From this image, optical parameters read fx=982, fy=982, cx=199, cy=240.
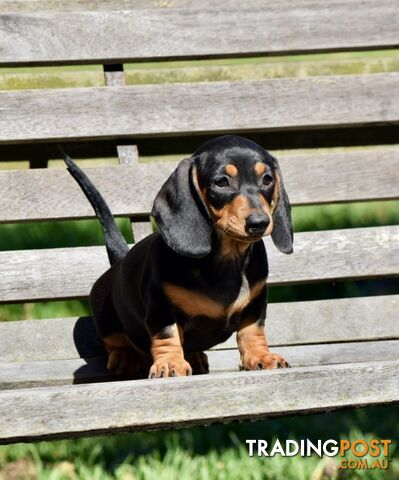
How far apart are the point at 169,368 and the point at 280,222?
0.58 metres

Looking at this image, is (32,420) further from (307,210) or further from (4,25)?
(307,210)

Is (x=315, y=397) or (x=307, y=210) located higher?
(x=315, y=397)

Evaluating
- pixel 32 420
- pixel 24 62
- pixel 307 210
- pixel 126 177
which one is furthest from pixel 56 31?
pixel 32 420

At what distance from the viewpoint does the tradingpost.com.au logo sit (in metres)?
2.98

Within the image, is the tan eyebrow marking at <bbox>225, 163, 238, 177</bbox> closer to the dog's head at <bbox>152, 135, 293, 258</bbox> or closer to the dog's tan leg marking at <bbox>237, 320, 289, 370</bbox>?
the dog's head at <bbox>152, 135, 293, 258</bbox>

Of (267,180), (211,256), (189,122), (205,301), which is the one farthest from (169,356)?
(189,122)

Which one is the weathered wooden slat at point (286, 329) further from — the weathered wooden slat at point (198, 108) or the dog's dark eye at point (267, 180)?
the dog's dark eye at point (267, 180)

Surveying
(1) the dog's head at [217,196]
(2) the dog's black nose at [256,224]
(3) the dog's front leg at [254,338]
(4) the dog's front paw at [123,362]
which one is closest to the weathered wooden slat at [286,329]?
(4) the dog's front paw at [123,362]

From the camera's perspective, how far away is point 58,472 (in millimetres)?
2922

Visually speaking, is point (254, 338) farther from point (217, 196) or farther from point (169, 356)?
point (217, 196)

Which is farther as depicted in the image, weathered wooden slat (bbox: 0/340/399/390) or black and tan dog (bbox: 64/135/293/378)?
weathered wooden slat (bbox: 0/340/399/390)

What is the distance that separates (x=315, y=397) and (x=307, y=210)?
254 cm

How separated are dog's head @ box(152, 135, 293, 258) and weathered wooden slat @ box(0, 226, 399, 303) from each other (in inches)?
35.6

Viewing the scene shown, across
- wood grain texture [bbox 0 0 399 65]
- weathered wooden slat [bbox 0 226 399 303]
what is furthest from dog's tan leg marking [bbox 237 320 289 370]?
wood grain texture [bbox 0 0 399 65]
